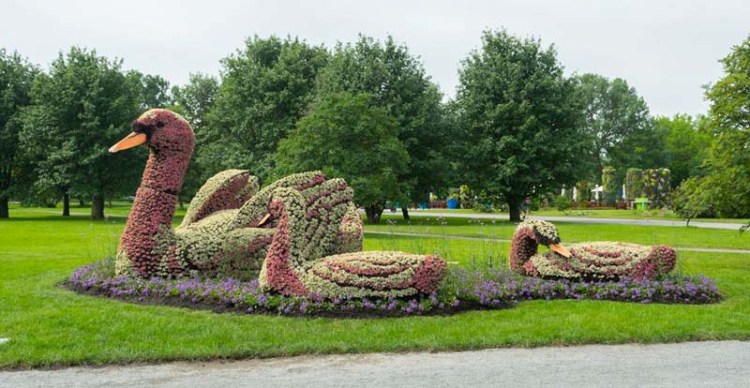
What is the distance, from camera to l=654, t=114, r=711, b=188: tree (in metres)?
75.4

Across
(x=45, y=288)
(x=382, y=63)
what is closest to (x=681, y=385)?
(x=45, y=288)

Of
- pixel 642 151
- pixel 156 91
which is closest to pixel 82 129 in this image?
pixel 156 91

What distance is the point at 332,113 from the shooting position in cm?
2598

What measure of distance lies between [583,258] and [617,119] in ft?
230

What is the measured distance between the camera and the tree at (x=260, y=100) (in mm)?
35812

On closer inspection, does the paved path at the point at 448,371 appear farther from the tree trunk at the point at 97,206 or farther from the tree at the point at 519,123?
the tree trunk at the point at 97,206

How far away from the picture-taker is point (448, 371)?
5750 mm

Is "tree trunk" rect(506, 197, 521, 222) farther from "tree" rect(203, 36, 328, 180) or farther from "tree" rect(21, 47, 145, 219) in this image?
"tree" rect(21, 47, 145, 219)

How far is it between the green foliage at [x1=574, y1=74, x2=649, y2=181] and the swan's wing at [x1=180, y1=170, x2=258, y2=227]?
6830cm

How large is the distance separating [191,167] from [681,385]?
138 ft

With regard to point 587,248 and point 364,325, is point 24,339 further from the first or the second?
point 587,248

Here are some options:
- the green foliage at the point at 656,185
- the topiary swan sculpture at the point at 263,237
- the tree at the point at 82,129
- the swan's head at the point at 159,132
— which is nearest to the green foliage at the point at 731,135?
the topiary swan sculpture at the point at 263,237

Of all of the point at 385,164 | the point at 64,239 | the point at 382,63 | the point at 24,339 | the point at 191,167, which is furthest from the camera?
the point at 191,167

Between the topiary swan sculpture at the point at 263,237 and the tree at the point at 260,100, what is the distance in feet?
74.7
